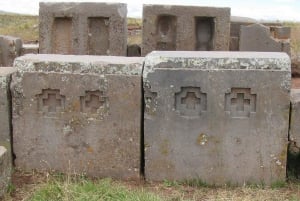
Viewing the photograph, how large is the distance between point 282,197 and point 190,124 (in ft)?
3.35

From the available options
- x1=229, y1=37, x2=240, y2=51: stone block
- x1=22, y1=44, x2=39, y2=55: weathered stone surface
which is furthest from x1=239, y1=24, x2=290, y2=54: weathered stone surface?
x1=22, y1=44, x2=39, y2=55: weathered stone surface

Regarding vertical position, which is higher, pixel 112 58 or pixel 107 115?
pixel 112 58

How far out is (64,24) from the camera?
936cm

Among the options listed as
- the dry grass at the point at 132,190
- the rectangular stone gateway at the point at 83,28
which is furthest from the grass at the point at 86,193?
the rectangular stone gateway at the point at 83,28

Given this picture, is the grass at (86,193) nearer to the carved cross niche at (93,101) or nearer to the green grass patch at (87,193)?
the green grass patch at (87,193)

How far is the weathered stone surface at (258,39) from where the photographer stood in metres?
10.8

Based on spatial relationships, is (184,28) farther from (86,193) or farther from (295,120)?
(86,193)

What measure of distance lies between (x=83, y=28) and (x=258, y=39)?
356cm

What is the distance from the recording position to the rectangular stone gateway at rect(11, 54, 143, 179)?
5.09 meters

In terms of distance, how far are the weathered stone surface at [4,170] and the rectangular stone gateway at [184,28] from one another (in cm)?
502

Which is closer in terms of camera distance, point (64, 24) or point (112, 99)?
point (112, 99)

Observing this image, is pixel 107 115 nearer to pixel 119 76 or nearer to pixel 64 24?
pixel 119 76

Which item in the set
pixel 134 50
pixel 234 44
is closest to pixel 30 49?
pixel 134 50

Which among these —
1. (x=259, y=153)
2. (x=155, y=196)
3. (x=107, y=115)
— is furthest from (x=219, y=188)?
(x=107, y=115)
